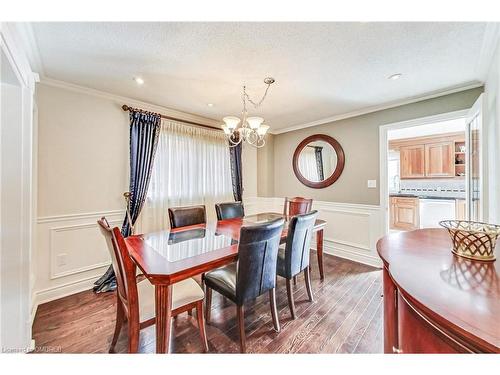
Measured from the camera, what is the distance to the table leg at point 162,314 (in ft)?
4.02

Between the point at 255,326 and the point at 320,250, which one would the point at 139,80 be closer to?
the point at 255,326

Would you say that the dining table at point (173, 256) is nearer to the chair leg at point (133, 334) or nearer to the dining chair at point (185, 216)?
the chair leg at point (133, 334)

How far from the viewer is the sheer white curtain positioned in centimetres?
295

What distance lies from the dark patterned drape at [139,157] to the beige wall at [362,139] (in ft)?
8.60

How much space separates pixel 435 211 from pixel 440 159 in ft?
3.96

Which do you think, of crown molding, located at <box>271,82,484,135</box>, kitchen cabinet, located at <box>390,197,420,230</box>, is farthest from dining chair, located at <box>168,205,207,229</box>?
kitchen cabinet, located at <box>390,197,420,230</box>

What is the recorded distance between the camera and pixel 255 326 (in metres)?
1.82

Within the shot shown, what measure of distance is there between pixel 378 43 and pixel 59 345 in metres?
3.38

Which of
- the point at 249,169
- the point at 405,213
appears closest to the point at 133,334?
the point at 249,169

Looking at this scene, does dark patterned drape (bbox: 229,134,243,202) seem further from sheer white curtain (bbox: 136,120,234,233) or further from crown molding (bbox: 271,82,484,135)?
crown molding (bbox: 271,82,484,135)

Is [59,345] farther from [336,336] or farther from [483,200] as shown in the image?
[483,200]

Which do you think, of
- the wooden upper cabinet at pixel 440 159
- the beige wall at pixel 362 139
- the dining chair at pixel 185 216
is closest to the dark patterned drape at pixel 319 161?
the beige wall at pixel 362 139

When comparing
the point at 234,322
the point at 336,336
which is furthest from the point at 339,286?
the point at 234,322

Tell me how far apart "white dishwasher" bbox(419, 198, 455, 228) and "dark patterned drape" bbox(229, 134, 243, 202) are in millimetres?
4217
